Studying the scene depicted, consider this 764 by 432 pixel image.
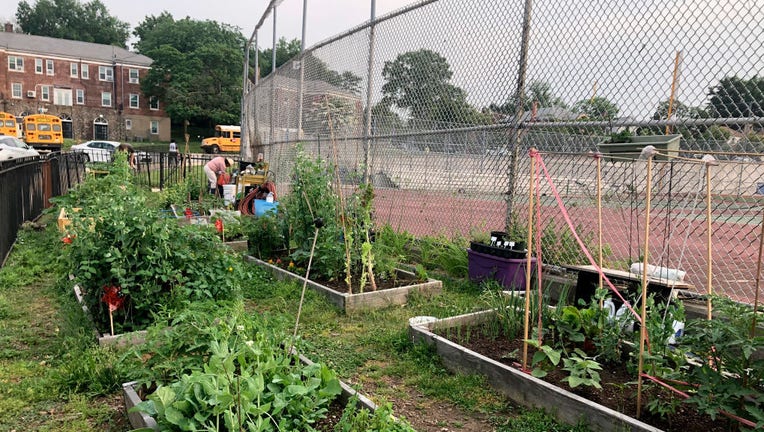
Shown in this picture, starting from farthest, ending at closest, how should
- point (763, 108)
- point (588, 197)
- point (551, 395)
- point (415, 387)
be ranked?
point (588, 197)
point (763, 108)
point (415, 387)
point (551, 395)

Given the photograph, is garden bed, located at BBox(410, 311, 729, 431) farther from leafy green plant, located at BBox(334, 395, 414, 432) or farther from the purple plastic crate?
the purple plastic crate

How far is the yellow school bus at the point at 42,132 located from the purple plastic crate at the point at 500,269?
1681 inches

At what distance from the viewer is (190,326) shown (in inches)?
111

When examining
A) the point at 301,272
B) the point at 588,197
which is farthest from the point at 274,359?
the point at 588,197

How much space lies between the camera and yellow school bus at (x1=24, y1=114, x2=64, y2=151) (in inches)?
1542

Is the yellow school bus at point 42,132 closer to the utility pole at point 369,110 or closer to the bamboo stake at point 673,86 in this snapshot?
the utility pole at point 369,110

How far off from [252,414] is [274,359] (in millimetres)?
471

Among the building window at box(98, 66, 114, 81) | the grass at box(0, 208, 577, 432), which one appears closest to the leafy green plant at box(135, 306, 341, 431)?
the grass at box(0, 208, 577, 432)

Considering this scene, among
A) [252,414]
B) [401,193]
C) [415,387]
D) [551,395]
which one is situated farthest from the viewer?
[401,193]

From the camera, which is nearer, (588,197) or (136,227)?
(136,227)

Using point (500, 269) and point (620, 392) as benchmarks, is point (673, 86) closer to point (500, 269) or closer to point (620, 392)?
point (500, 269)

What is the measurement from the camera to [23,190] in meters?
8.67

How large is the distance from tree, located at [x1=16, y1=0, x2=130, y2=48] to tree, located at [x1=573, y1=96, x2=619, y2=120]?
99.6 m

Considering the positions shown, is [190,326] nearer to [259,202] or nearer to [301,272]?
[301,272]
